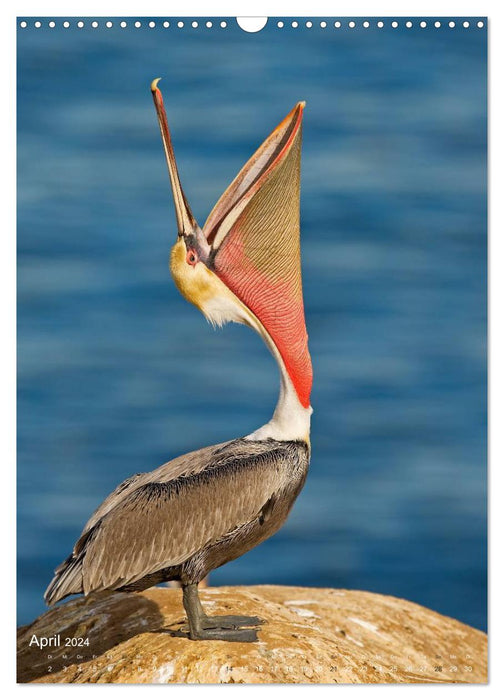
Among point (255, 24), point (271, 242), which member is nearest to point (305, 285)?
point (271, 242)

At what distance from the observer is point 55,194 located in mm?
6898

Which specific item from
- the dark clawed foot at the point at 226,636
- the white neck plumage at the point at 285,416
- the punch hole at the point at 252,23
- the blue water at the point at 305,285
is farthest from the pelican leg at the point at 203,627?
the punch hole at the point at 252,23

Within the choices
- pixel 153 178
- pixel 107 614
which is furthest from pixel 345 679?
pixel 153 178

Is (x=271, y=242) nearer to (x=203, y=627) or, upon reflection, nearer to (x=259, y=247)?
(x=259, y=247)

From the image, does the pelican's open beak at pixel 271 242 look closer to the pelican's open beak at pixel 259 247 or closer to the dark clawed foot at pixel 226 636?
the pelican's open beak at pixel 259 247

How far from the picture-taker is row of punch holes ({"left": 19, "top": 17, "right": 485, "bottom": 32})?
22.6 ft

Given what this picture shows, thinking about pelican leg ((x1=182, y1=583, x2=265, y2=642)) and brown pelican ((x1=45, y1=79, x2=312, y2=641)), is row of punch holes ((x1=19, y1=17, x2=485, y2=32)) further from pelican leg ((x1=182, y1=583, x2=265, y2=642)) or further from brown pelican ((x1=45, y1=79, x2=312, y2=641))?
pelican leg ((x1=182, y1=583, x2=265, y2=642))

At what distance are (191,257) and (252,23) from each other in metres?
1.32

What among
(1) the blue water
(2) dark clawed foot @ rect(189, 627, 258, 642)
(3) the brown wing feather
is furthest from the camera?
(1) the blue water

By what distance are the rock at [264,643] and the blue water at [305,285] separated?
223 mm

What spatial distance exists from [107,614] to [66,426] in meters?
1.02

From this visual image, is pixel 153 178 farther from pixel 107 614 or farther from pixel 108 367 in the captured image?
pixel 107 614

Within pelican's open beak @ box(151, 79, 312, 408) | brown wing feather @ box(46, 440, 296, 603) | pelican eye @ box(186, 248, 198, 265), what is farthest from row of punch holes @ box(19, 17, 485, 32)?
brown wing feather @ box(46, 440, 296, 603)

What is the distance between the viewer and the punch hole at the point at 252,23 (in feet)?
22.6
